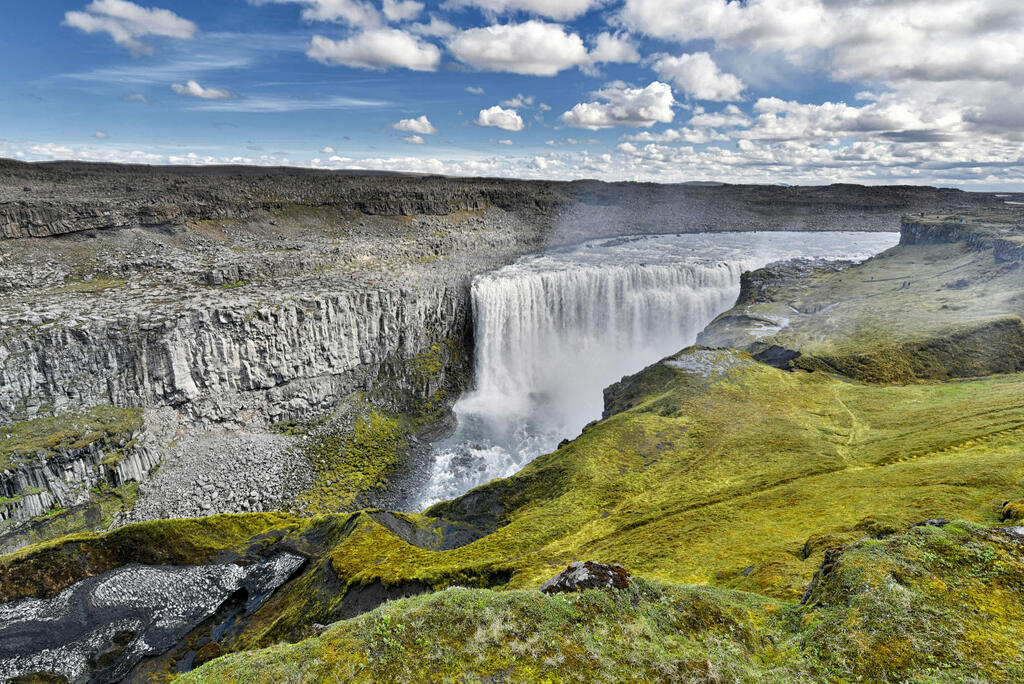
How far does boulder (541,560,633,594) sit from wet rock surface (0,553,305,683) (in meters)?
14.9

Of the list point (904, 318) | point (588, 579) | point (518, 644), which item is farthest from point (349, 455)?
point (904, 318)

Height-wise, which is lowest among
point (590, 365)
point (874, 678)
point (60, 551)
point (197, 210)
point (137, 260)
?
point (590, 365)

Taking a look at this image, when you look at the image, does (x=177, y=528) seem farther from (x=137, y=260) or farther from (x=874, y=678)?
(x=137, y=260)

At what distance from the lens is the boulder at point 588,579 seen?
10055 mm

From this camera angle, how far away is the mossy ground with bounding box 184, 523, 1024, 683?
825 centimetres

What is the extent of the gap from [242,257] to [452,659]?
69.0m

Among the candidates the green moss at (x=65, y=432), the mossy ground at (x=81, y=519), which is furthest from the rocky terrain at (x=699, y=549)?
the green moss at (x=65, y=432)

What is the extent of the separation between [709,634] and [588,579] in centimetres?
247

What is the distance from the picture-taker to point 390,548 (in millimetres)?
20031

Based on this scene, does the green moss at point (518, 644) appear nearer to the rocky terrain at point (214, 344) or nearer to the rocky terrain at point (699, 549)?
the rocky terrain at point (699, 549)

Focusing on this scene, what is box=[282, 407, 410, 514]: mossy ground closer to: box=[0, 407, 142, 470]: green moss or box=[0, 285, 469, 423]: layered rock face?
box=[0, 285, 469, 423]: layered rock face

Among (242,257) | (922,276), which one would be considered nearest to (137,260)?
(242,257)

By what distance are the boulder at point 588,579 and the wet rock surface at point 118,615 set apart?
1486 centimetres

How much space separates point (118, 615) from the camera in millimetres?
17969
